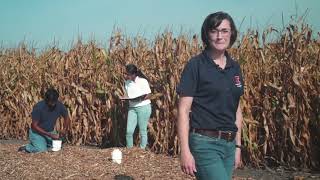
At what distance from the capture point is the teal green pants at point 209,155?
3139mm

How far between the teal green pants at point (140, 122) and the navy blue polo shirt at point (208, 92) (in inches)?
223

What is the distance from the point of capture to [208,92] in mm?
3166

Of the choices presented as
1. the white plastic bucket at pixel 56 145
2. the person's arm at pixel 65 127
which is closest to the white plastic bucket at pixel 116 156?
the white plastic bucket at pixel 56 145

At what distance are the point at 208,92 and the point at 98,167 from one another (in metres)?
4.67

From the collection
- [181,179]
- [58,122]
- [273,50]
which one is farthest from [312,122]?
[58,122]

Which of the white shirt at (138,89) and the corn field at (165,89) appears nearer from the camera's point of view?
the corn field at (165,89)

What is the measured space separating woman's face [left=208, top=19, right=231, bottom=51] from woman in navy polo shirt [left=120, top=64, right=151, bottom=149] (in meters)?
5.62

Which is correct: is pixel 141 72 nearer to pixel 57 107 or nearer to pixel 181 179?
pixel 57 107

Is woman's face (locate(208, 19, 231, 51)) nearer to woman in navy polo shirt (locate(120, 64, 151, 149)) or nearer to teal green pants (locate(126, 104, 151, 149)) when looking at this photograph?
woman in navy polo shirt (locate(120, 64, 151, 149))

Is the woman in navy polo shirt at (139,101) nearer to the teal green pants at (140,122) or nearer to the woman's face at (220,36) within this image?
the teal green pants at (140,122)

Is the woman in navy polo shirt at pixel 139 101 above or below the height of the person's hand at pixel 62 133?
above

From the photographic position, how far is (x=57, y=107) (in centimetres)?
934

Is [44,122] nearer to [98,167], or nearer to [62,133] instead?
[62,133]

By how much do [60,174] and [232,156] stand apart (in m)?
4.29
